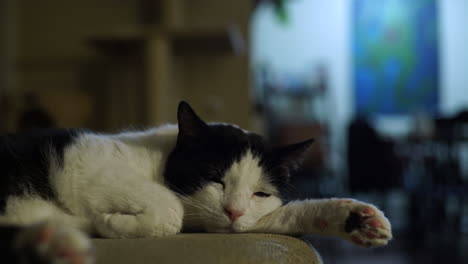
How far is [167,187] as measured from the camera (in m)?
0.96

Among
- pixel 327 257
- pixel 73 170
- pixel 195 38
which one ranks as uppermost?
pixel 195 38

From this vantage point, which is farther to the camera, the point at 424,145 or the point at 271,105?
the point at 271,105

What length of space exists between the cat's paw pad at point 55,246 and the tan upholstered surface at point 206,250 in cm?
14

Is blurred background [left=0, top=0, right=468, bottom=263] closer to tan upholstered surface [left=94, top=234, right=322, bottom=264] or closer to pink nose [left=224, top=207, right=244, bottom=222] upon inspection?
pink nose [left=224, top=207, right=244, bottom=222]

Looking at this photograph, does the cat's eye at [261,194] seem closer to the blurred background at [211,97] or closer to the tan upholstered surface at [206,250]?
the tan upholstered surface at [206,250]

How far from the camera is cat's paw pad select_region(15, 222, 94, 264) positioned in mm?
497

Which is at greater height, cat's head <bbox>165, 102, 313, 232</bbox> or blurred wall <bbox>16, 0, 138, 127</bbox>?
blurred wall <bbox>16, 0, 138, 127</bbox>

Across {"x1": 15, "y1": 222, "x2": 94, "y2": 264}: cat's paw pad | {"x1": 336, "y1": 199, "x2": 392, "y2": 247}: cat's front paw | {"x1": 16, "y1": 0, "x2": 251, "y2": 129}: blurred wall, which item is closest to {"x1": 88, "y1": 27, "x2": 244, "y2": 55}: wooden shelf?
{"x1": 16, "y1": 0, "x2": 251, "y2": 129}: blurred wall

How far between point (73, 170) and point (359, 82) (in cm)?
458

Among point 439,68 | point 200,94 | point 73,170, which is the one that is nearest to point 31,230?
point 73,170

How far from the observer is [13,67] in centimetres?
376

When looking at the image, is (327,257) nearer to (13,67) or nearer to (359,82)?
(359,82)

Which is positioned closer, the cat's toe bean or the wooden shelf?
the cat's toe bean

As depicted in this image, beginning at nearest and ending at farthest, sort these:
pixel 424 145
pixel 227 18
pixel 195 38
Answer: pixel 195 38
pixel 227 18
pixel 424 145
